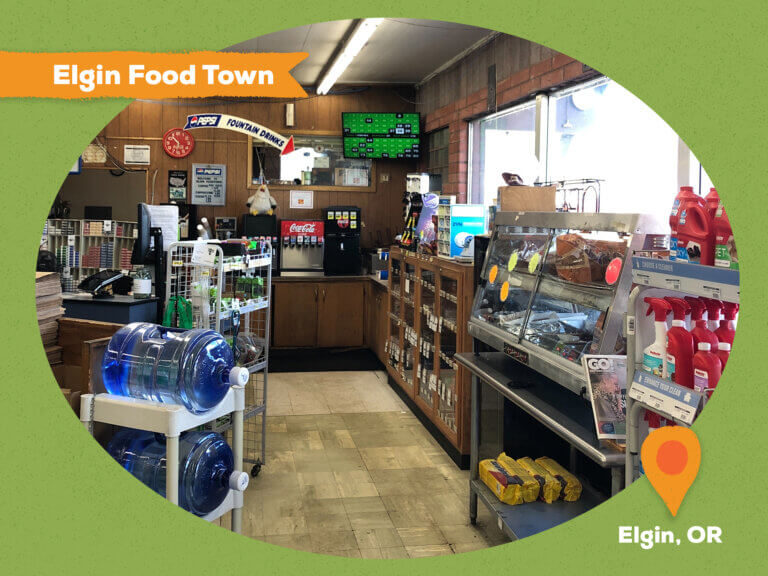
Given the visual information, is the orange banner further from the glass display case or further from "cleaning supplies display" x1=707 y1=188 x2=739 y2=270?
the glass display case

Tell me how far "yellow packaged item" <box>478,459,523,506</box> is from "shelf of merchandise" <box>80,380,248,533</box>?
1.33m

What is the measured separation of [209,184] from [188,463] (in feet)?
21.7

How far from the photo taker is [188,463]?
2.96 meters

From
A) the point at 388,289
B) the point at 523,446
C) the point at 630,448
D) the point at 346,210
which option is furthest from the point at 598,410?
the point at 346,210

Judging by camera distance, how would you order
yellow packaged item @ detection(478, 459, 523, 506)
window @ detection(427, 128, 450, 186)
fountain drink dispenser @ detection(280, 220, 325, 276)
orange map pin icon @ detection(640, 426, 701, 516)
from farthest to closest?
fountain drink dispenser @ detection(280, 220, 325, 276) → window @ detection(427, 128, 450, 186) → yellow packaged item @ detection(478, 459, 523, 506) → orange map pin icon @ detection(640, 426, 701, 516)

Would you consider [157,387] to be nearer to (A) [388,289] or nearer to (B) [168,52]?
(B) [168,52]

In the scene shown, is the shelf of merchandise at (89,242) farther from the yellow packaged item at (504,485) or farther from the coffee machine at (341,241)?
the yellow packaged item at (504,485)

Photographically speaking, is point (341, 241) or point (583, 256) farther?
point (341, 241)

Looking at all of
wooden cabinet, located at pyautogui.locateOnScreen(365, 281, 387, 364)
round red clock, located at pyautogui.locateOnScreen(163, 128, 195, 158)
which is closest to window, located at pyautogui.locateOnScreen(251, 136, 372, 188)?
round red clock, located at pyautogui.locateOnScreen(163, 128, 195, 158)

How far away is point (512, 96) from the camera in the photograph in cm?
620

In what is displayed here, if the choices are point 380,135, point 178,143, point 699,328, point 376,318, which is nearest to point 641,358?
point 699,328

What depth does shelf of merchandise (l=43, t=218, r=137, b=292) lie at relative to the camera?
8.80 metres

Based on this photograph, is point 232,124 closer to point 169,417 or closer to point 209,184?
point 209,184

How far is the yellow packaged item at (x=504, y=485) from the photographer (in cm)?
371
